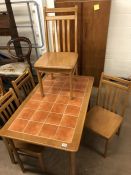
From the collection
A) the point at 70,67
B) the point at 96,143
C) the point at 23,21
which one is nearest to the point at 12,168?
the point at 96,143

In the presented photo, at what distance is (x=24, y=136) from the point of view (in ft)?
4.58

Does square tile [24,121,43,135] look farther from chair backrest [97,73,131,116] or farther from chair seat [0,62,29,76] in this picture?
chair seat [0,62,29,76]

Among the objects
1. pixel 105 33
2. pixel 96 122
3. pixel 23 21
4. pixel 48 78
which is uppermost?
pixel 23 21

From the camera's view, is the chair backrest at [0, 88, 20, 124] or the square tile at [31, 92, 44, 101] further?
the square tile at [31, 92, 44, 101]

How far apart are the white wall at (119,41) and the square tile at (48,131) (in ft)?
6.28

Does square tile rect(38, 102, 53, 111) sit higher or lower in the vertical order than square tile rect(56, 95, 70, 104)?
lower

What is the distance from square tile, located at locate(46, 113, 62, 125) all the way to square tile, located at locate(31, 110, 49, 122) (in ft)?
0.14

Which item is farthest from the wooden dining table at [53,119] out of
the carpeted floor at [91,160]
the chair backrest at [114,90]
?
the carpeted floor at [91,160]

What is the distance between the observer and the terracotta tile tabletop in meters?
1.36

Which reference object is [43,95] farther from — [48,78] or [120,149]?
[120,149]

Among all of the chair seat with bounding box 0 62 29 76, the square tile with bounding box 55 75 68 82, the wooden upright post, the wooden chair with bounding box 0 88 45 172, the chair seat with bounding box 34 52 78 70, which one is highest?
the wooden upright post

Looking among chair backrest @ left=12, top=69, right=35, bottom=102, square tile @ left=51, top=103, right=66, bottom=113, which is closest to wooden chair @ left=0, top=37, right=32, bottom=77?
chair backrest @ left=12, top=69, right=35, bottom=102

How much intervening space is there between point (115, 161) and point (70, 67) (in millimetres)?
1120

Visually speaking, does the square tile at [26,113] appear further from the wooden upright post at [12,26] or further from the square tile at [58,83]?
the wooden upright post at [12,26]
